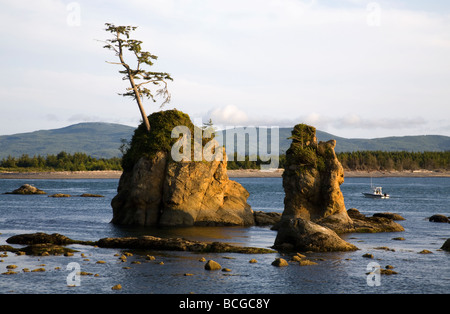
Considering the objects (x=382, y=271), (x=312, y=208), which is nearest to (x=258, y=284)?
(x=382, y=271)

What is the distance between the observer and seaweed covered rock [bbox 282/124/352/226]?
1855 inches

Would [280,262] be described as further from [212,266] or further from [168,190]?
[168,190]

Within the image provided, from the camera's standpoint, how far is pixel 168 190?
50562mm

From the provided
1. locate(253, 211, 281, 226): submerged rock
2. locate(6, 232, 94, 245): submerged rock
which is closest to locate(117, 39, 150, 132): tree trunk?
locate(253, 211, 281, 226): submerged rock

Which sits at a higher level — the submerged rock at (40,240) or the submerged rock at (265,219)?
the submerged rock at (40,240)

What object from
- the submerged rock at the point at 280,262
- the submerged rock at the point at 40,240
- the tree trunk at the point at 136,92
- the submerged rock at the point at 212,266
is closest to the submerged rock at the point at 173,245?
the submerged rock at the point at 40,240

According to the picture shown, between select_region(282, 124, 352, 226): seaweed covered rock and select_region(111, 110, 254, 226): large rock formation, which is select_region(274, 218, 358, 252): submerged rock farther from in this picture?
select_region(111, 110, 254, 226): large rock formation

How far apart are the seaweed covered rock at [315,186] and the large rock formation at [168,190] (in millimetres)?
7046

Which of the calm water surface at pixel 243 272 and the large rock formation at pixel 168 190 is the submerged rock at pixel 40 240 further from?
the large rock formation at pixel 168 190

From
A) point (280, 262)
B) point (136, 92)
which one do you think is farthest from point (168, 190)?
point (280, 262)

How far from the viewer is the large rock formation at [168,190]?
50.7m
